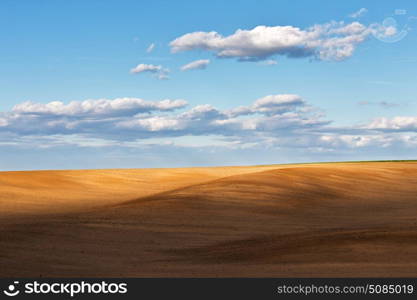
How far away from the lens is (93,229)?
2450 cm

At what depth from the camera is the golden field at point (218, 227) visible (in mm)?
16766

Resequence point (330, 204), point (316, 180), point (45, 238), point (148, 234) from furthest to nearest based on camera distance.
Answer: point (316, 180), point (330, 204), point (148, 234), point (45, 238)

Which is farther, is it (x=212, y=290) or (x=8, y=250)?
(x=8, y=250)

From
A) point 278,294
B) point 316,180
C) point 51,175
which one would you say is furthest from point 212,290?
point 51,175

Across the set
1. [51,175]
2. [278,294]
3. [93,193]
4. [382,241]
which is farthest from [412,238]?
[51,175]

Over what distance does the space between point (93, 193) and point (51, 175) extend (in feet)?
29.9

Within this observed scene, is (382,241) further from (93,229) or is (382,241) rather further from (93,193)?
(93,193)

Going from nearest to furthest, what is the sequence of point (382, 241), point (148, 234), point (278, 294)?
point (278, 294), point (382, 241), point (148, 234)

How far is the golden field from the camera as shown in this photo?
16.8m

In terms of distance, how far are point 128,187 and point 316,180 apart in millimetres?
13593

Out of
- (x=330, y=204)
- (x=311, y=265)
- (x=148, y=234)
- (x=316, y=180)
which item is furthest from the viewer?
(x=316, y=180)

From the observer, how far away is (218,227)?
25.7m

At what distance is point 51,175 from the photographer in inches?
1961

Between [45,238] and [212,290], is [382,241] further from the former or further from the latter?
[45,238]
